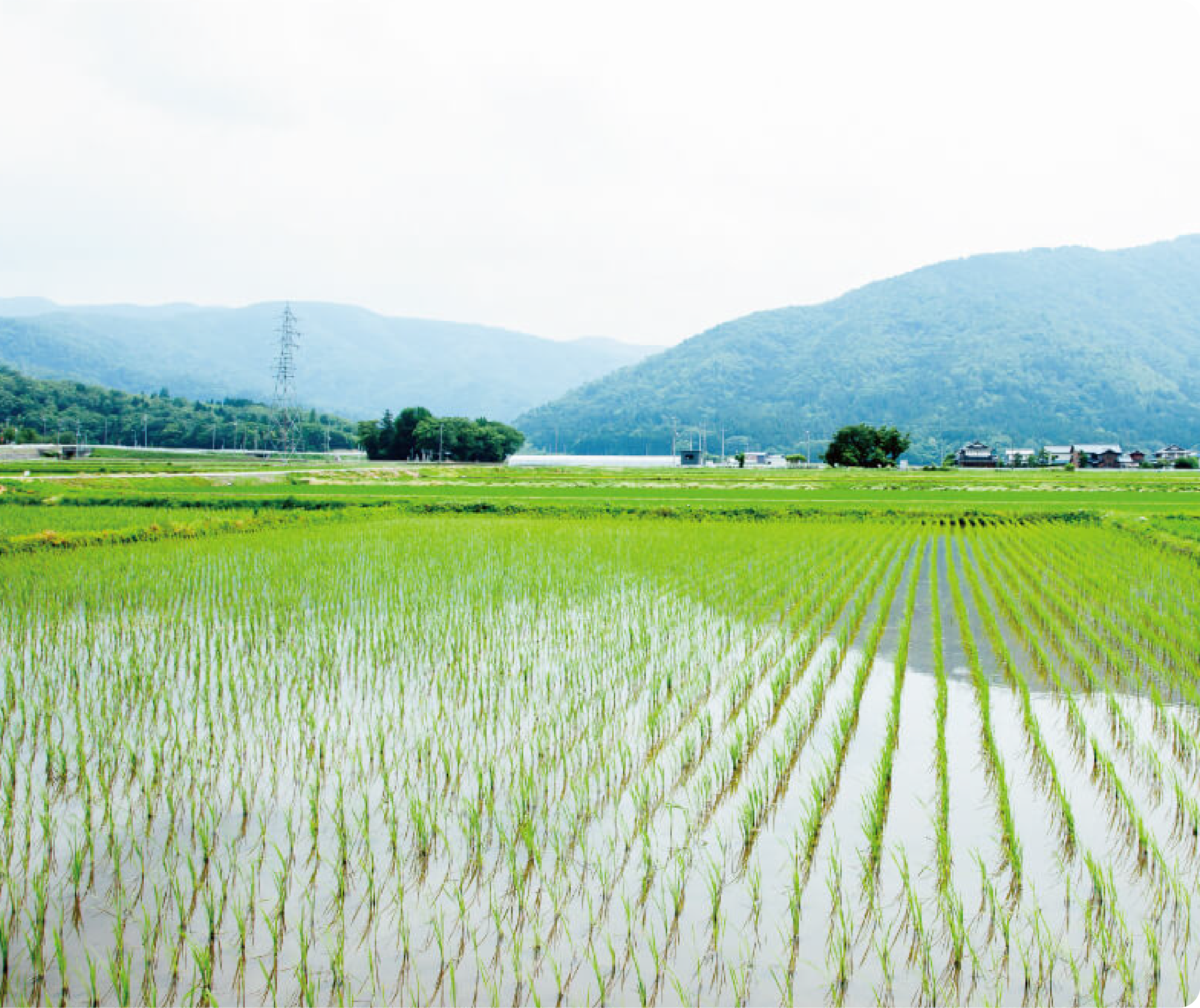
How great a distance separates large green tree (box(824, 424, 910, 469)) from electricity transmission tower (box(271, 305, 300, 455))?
138 ft

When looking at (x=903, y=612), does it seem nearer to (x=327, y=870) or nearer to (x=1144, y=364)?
(x=327, y=870)

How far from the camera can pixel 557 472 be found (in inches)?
2058

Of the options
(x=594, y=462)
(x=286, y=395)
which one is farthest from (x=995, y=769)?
(x=594, y=462)

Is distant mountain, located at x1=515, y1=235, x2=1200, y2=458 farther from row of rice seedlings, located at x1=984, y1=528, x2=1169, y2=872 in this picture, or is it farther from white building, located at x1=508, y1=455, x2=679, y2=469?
row of rice seedlings, located at x1=984, y1=528, x2=1169, y2=872

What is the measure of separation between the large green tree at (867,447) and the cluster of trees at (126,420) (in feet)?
170

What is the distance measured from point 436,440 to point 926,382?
104 meters

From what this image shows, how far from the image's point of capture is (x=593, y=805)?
3840mm

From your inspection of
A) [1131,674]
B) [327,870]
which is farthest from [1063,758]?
[327,870]

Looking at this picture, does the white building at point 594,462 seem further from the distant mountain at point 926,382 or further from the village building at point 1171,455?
the village building at point 1171,455

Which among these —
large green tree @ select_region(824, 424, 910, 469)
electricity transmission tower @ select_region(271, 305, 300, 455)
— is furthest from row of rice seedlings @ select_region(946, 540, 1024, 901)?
large green tree @ select_region(824, 424, 910, 469)

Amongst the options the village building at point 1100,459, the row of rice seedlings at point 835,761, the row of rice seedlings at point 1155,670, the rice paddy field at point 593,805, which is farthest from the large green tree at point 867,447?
the row of rice seedlings at point 835,761

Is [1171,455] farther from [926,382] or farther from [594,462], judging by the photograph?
[926,382]

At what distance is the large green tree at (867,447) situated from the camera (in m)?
70.8

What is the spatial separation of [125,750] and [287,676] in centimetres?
156
